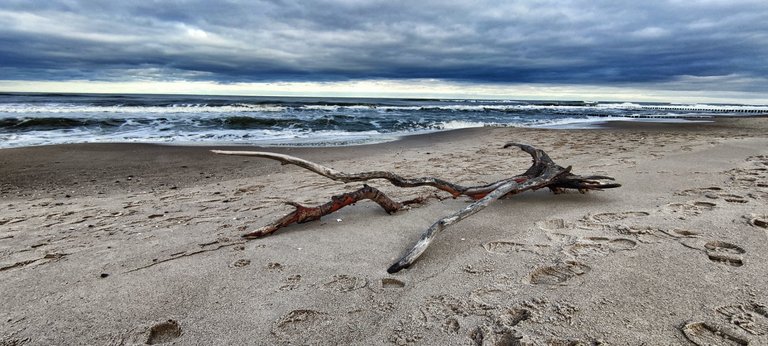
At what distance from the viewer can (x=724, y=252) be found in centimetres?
257

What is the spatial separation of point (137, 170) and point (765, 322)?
7619mm

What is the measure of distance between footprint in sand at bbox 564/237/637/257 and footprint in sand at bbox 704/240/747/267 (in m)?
0.41

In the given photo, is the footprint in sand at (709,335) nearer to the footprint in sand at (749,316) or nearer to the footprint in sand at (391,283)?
the footprint in sand at (749,316)

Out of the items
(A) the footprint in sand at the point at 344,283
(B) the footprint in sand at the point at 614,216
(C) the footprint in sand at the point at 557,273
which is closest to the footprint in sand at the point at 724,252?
(B) the footprint in sand at the point at 614,216

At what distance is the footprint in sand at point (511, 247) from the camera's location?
275 centimetres

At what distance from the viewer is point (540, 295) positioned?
2131 mm

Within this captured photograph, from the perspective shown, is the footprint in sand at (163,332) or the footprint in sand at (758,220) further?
the footprint in sand at (758,220)

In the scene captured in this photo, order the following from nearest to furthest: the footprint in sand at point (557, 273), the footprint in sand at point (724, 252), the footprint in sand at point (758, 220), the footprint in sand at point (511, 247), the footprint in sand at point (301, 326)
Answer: the footprint in sand at point (301, 326) < the footprint in sand at point (557, 273) < the footprint in sand at point (724, 252) < the footprint in sand at point (511, 247) < the footprint in sand at point (758, 220)

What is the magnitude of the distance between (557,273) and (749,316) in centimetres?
84

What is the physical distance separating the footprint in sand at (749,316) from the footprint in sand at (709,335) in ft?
0.34

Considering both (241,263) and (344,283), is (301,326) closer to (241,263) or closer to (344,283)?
(344,283)

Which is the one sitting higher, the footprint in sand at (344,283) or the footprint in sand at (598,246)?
the footprint in sand at (598,246)

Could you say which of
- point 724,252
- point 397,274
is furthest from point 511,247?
point 724,252

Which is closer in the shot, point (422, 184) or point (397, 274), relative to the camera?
point (397, 274)
